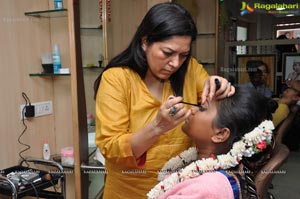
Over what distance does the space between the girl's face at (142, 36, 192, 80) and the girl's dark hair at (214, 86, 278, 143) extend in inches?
8.7

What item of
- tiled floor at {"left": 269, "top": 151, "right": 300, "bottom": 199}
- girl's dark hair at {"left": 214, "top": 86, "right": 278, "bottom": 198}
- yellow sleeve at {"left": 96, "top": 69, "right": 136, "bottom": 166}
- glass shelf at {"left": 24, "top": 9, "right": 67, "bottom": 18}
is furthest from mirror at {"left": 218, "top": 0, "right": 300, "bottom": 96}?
yellow sleeve at {"left": 96, "top": 69, "right": 136, "bottom": 166}

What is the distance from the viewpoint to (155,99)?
45.3 inches

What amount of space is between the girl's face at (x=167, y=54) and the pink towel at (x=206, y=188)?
0.40 metres

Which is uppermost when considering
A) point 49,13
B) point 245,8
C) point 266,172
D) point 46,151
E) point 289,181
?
point 245,8

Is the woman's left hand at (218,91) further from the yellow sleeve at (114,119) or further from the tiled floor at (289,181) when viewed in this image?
the tiled floor at (289,181)

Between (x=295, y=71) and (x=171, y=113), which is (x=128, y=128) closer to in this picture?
(x=171, y=113)

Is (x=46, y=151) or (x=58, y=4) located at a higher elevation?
(x=58, y=4)

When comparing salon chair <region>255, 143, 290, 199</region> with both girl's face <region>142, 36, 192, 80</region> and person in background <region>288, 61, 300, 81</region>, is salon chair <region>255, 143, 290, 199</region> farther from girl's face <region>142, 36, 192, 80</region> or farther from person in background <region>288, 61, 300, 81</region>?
person in background <region>288, 61, 300, 81</region>

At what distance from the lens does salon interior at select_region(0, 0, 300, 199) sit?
64.2 inches

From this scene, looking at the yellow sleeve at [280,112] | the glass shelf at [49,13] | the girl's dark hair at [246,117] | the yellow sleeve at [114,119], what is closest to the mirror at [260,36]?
the yellow sleeve at [280,112]

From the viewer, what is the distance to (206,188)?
2.77 ft

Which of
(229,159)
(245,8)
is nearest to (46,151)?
(229,159)

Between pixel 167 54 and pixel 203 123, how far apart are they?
0.27 m

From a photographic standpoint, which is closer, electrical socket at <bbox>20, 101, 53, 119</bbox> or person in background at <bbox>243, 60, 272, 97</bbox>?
electrical socket at <bbox>20, 101, 53, 119</bbox>
